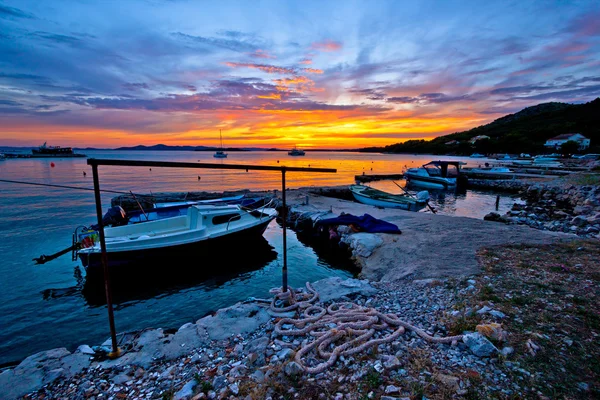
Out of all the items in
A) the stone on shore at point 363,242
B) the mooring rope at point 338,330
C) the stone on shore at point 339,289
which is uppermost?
the mooring rope at point 338,330

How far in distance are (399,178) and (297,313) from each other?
4977 centimetres

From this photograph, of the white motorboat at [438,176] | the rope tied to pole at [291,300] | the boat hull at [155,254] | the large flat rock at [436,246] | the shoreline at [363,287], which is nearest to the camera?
the shoreline at [363,287]

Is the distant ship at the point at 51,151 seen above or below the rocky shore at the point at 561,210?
above

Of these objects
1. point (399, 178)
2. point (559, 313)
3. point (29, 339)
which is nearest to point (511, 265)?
point (559, 313)

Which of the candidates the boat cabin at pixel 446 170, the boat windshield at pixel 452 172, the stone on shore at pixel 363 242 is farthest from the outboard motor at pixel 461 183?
the stone on shore at pixel 363 242

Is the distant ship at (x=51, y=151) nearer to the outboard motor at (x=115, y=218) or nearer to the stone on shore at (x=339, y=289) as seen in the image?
the outboard motor at (x=115, y=218)

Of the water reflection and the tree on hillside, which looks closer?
the water reflection

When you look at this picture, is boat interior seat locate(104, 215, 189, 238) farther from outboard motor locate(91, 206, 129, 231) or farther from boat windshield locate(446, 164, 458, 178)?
boat windshield locate(446, 164, 458, 178)

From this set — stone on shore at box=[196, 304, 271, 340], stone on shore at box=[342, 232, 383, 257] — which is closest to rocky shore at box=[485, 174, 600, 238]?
stone on shore at box=[342, 232, 383, 257]

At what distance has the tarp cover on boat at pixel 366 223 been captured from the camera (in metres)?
13.7

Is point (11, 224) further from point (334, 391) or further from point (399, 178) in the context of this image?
point (399, 178)

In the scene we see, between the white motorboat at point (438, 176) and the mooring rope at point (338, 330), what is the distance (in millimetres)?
37024

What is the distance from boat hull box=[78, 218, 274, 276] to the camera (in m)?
10.4

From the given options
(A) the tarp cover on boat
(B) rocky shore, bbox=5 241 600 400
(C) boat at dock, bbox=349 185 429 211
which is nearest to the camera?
(B) rocky shore, bbox=5 241 600 400
